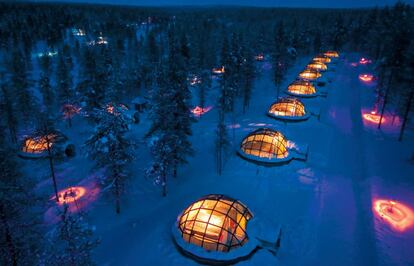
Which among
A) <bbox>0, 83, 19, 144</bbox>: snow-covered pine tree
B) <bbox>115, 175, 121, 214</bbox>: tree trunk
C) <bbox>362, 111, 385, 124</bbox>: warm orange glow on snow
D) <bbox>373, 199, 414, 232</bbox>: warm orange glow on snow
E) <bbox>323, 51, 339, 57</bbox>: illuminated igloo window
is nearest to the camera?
<bbox>373, 199, 414, 232</bbox>: warm orange glow on snow

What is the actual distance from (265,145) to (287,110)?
558 inches

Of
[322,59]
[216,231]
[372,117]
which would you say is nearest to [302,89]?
[372,117]

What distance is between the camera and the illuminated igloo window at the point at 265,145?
30953mm

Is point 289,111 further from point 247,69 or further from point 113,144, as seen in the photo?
point 113,144

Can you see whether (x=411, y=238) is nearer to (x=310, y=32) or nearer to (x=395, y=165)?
(x=395, y=165)

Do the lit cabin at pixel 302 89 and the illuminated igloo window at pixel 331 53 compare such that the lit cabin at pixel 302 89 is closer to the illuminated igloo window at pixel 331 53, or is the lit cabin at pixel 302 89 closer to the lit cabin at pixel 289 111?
the lit cabin at pixel 289 111

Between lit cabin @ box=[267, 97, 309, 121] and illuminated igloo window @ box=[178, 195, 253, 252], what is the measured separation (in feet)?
81.9

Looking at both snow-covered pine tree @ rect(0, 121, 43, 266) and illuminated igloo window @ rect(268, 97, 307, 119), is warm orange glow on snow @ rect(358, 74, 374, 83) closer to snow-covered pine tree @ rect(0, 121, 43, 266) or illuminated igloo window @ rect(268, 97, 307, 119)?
illuminated igloo window @ rect(268, 97, 307, 119)

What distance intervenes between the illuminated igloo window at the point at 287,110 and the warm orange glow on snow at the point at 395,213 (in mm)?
19613

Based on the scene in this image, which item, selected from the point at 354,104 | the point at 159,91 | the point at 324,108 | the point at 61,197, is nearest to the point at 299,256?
the point at 159,91

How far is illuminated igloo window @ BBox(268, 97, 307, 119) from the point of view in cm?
4288

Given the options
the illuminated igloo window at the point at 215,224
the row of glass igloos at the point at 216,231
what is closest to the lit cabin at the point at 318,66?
the illuminated igloo window at the point at 215,224

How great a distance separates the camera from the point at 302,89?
54000 mm

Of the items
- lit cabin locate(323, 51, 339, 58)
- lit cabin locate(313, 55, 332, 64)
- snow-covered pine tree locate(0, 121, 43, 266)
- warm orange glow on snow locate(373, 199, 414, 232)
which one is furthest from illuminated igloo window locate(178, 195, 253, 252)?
lit cabin locate(323, 51, 339, 58)
